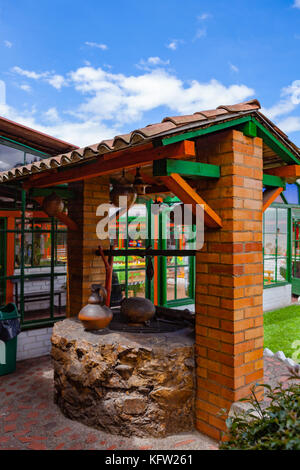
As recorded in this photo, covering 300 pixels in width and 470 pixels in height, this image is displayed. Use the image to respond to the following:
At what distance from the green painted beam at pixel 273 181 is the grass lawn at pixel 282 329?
2725 millimetres

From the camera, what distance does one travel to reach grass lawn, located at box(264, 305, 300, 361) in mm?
5602

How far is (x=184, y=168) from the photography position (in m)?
2.91

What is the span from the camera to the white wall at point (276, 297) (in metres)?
9.49

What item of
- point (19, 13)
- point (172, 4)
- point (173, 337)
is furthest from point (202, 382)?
point (19, 13)

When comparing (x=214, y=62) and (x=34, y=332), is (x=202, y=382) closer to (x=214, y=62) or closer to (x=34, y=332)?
(x=34, y=332)

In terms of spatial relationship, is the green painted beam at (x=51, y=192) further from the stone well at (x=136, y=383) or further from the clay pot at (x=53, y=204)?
the stone well at (x=136, y=383)

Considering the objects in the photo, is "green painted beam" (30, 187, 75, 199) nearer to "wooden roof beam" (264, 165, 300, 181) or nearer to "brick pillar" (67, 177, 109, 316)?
"brick pillar" (67, 177, 109, 316)

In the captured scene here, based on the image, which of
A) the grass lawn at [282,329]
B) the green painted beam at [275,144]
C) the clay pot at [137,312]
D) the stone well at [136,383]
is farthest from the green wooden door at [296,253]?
the stone well at [136,383]

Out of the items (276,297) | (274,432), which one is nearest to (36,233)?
(274,432)

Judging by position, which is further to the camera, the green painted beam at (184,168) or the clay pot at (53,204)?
the clay pot at (53,204)

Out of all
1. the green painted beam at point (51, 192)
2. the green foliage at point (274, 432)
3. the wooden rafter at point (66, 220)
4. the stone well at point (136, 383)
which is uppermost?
the green painted beam at point (51, 192)

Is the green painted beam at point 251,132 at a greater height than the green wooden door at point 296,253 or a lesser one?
greater

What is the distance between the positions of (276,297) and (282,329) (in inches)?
124

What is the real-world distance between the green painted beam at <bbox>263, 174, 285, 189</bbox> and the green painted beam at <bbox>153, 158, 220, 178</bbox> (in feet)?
2.59
